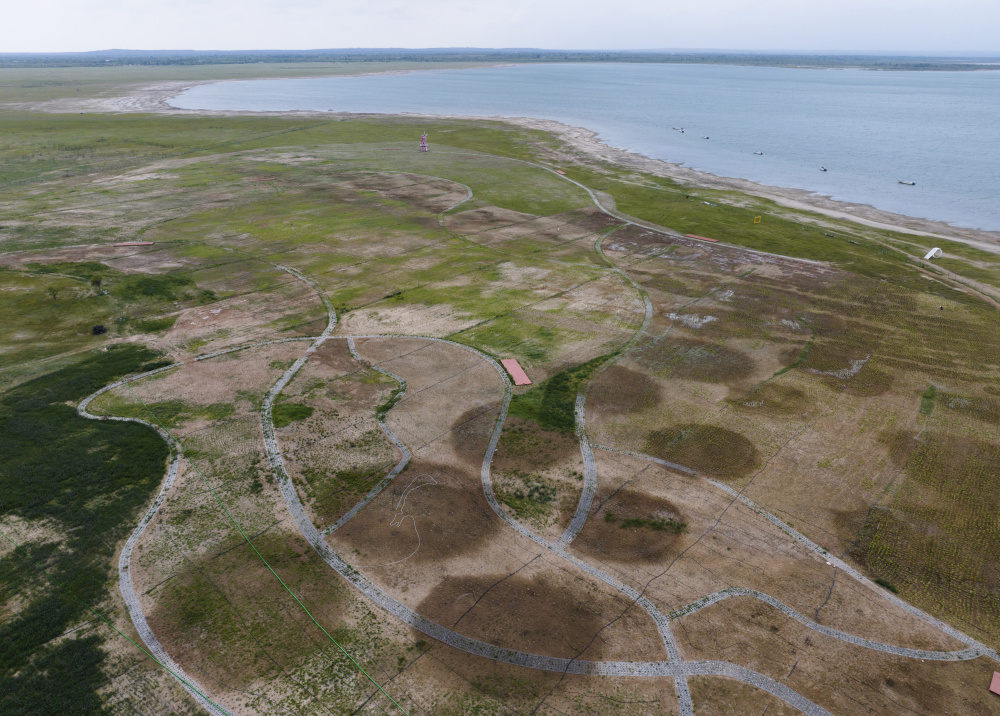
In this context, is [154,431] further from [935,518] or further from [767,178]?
[767,178]

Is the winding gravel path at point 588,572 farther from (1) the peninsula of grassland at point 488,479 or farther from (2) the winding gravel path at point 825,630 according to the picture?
(1) the peninsula of grassland at point 488,479

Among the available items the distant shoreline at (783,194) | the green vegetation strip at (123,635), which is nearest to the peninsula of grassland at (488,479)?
the green vegetation strip at (123,635)

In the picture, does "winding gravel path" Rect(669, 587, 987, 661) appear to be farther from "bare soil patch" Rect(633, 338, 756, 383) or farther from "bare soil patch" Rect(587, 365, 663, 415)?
"bare soil patch" Rect(633, 338, 756, 383)

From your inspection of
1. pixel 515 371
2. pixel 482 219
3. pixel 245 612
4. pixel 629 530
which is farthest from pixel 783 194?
pixel 245 612

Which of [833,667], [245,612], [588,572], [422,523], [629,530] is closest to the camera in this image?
[833,667]

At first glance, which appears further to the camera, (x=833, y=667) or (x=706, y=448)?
(x=706, y=448)

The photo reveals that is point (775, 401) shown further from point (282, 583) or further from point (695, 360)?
point (282, 583)
